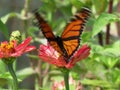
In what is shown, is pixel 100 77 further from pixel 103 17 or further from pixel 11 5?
pixel 11 5

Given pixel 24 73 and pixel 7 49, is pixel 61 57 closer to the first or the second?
pixel 7 49

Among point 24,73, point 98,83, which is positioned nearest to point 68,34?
point 98,83

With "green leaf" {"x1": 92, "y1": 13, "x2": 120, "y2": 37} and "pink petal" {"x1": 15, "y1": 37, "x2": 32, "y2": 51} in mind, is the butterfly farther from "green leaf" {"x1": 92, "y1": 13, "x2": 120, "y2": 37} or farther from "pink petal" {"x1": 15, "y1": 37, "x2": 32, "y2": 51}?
"green leaf" {"x1": 92, "y1": 13, "x2": 120, "y2": 37}

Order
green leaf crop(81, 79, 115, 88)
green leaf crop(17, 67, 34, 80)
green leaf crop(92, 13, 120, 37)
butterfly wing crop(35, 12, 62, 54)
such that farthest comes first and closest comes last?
green leaf crop(17, 67, 34, 80) < green leaf crop(81, 79, 115, 88) < green leaf crop(92, 13, 120, 37) < butterfly wing crop(35, 12, 62, 54)

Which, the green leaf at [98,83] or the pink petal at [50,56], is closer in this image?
the pink petal at [50,56]

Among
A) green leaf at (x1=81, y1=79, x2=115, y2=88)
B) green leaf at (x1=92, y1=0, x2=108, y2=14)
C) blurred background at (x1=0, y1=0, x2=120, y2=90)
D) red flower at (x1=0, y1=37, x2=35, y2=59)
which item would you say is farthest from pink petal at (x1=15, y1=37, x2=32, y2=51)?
green leaf at (x1=92, y1=0, x2=108, y2=14)

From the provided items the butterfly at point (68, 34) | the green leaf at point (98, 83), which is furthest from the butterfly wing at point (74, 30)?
the green leaf at point (98, 83)

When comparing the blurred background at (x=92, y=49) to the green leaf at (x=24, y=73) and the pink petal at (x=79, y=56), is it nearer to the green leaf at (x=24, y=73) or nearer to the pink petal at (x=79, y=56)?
the green leaf at (x=24, y=73)
